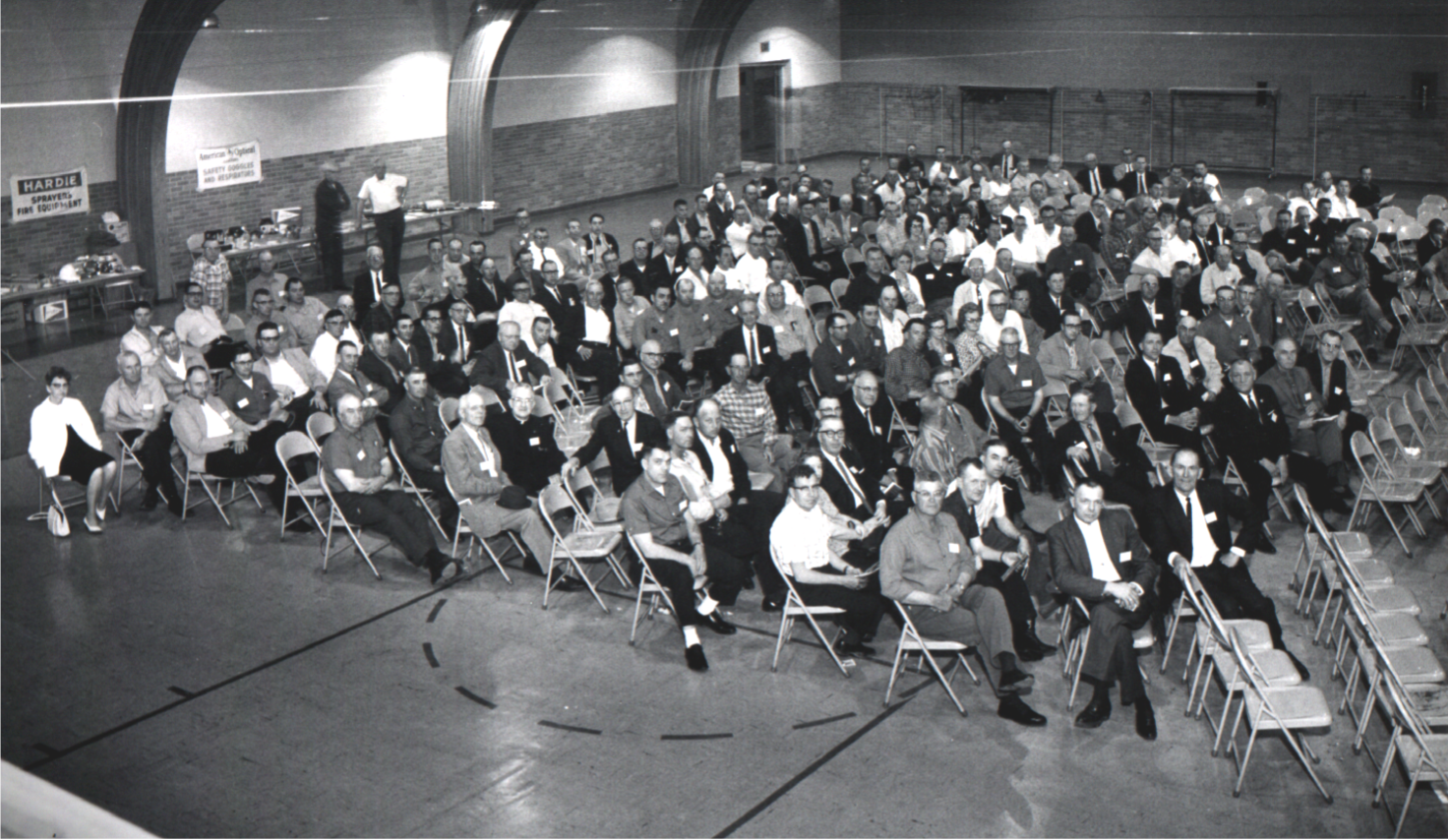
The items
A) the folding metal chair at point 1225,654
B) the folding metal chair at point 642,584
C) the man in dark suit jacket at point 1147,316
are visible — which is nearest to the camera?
the folding metal chair at point 1225,654

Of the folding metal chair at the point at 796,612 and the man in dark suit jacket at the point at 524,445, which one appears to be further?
the man in dark suit jacket at the point at 524,445

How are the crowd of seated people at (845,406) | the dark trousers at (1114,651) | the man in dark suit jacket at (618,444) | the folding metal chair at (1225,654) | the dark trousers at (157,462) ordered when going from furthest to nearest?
1. the dark trousers at (157,462)
2. the man in dark suit jacket at (618,444)
3. the crowd of seated people at (845,406)
4. the dark trousers at (1114,651)
5. the folding metal chair at (1225,654)

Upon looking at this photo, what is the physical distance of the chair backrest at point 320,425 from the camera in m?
9.20

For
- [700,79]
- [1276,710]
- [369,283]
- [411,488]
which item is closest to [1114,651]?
[1276,710]

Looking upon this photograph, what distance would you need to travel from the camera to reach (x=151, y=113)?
1580 centimetres

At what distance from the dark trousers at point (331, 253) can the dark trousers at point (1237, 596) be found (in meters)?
13.0

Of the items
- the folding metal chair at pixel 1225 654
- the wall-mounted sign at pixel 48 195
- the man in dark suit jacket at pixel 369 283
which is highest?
the wall-mounted sign at pixel 48 195

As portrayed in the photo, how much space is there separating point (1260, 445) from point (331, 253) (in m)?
12.2

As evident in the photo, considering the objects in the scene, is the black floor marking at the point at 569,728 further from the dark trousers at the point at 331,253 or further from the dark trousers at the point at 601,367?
the dark trousers at the point at 331,253

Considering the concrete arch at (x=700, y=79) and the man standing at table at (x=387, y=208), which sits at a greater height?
the concrete arch at (x=700, y=79)

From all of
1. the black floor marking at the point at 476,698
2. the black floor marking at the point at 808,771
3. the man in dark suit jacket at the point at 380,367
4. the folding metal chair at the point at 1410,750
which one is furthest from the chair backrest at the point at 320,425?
the folding metal chair at the point at 1410,750

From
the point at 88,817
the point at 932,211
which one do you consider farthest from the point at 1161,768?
the point at 932,211

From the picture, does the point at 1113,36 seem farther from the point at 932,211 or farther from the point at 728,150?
the point at 932,211

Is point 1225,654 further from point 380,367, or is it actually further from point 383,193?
point 383,193
